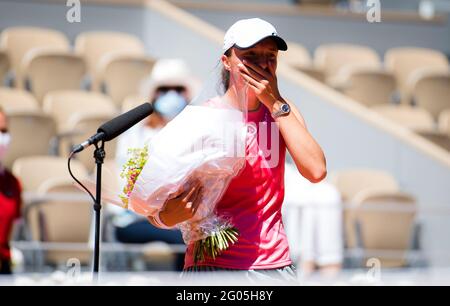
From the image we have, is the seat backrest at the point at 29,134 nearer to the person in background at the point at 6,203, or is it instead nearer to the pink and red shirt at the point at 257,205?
the person in background at the point at 6,203

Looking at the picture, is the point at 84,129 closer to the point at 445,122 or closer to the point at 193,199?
the point at 445,122

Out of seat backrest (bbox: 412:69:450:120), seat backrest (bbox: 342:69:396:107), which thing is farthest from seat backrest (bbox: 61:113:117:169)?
seat backrest (bbox: 412:69:450:120)

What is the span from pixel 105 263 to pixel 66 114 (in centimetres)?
179

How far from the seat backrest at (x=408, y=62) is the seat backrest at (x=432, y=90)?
0.99ft

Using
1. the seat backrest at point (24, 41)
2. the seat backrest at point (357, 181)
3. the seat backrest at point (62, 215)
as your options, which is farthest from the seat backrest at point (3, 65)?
the seat backrest at point (357, 181)

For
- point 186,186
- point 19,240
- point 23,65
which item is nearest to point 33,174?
point 19,240

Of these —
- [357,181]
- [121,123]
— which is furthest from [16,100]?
[121,123]

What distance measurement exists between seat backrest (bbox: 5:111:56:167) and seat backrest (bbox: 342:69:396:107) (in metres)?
2.55

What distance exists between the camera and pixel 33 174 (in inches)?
266

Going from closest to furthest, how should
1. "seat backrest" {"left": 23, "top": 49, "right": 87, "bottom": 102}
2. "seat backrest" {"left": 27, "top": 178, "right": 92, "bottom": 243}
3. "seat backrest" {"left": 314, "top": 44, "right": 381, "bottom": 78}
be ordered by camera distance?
"seat backrest" {"left": 27, "top": 178, "right": 92, "bottom": 243}
"seat backrest" {"left": 23, "top": 49, "right": 87, "bottom": 102}
"seat backrest" {"left": 314, "top": 44, "right": 381, "bottom": 78}

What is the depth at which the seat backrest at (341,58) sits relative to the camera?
9336 millimetres

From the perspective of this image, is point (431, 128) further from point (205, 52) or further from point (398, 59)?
point (205, 52)

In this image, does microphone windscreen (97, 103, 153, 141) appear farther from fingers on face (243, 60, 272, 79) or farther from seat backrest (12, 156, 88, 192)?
seat backrest (12, 156, 88, 192)

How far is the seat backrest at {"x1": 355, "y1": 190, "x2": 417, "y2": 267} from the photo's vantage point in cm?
676
